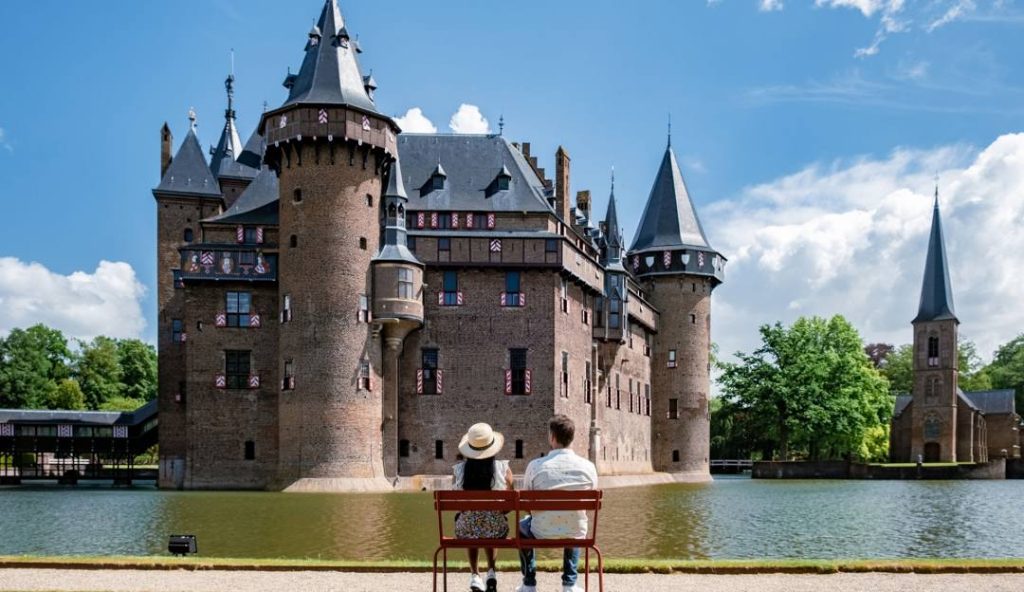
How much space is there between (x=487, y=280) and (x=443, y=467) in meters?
7.36

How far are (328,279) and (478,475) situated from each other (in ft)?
104

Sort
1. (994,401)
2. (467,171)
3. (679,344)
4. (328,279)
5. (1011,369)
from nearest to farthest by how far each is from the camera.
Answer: (328,279) → (467,171) → (679,344) → (994,401) → (1011,369)

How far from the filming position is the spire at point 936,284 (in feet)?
261

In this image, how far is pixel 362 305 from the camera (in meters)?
41.1

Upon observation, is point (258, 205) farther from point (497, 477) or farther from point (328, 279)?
point (497, 477)

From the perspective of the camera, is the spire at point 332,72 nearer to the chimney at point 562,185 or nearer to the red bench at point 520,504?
the chimney at point 562,185

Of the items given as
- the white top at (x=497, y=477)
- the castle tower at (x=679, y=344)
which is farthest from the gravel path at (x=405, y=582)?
the castle tower at (x=679, y=344)

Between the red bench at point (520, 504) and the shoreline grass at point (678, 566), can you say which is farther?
the shoreline grass at point (678, 566)

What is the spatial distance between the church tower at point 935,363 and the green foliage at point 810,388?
44.2ft

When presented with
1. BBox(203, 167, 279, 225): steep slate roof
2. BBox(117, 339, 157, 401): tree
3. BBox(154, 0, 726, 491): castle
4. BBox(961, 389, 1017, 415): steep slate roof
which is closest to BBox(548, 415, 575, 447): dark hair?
BBox(154, 0, 726, 491): castle

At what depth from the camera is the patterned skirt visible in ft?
31.7

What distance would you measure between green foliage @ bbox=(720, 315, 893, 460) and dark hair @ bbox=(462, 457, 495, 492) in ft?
189

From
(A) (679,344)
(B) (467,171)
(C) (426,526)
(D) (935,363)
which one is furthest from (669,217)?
(C) (426,526)

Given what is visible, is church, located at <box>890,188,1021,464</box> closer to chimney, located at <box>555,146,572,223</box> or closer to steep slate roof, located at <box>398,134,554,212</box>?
chimney, located at <box>555,146,572,223</box>
